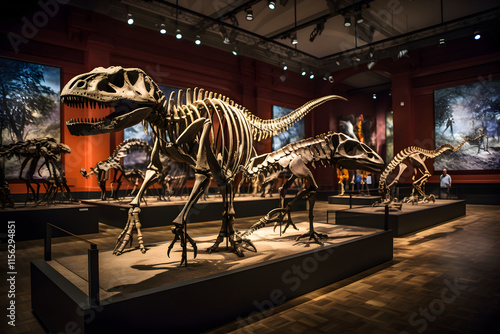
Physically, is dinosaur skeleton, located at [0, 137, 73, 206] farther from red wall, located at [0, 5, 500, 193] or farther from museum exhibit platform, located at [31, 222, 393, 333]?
museum exhibit platform, located at [31, 222, 393, 333]

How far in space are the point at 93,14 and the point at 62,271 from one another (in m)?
9.18

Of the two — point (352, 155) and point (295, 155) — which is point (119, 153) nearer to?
point (295, 155)

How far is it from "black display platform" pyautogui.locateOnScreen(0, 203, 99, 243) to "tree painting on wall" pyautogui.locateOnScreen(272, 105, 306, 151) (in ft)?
31.3

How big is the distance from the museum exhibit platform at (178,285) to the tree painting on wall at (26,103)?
6739 mm

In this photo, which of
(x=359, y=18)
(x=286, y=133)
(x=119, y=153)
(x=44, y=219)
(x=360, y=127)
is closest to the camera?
(x=44, y=219)

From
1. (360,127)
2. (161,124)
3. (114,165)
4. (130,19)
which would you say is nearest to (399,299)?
(161,124)

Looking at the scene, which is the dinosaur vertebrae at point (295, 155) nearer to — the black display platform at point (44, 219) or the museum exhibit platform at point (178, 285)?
the museum exhibit platform at point (178, 285)

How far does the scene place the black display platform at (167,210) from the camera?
7.78 m

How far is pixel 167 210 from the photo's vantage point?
8156 mm

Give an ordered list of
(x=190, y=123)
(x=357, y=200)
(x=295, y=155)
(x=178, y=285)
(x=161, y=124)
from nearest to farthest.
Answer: (x=178, y=285), (x=161, y=124), (x=190, y=123), (x=295, y=155), (x=357, y=200)

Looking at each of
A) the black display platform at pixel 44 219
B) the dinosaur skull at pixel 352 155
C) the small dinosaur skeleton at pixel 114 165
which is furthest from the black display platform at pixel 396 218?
the small dinosaur skeleton at pixel 114 165

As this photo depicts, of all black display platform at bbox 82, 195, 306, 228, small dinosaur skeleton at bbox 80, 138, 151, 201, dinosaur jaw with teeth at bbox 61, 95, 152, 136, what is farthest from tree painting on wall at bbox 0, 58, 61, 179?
dinosaur jaw with teeth at bbox 61, 95, 152, 136

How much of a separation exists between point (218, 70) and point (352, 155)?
9.19 metres

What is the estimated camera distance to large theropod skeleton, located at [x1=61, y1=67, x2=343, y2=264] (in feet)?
9.91
